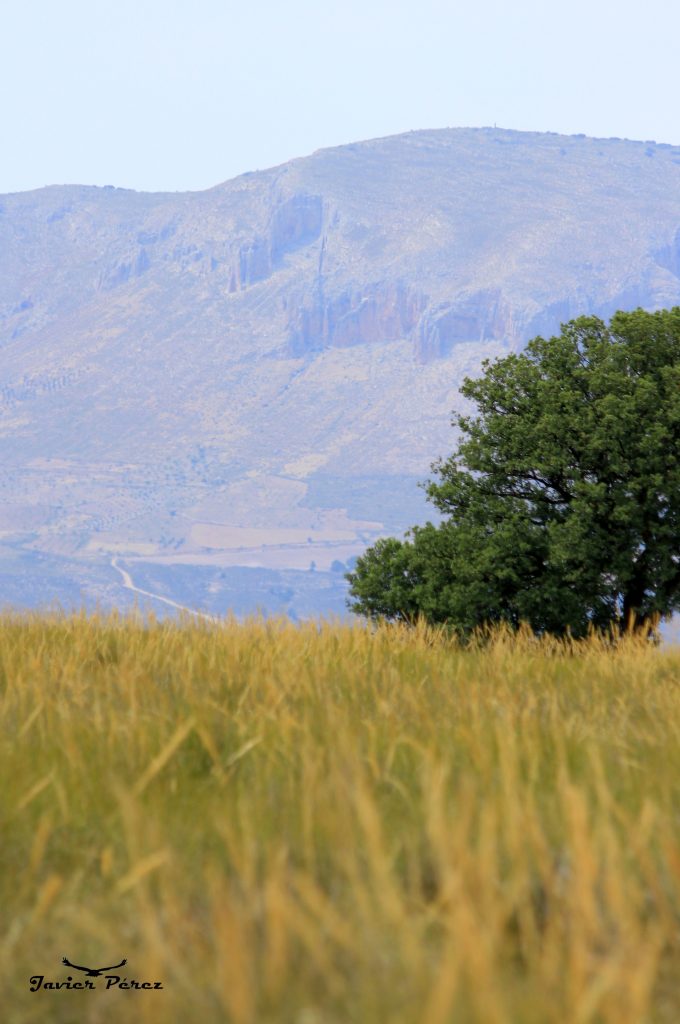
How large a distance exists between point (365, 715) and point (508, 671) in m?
2.75

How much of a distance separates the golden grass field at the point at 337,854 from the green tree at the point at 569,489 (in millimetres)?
23907

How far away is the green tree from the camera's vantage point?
103 feet

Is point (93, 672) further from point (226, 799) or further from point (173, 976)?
point (173, 976)

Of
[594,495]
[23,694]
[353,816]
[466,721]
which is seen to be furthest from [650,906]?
[594,495]

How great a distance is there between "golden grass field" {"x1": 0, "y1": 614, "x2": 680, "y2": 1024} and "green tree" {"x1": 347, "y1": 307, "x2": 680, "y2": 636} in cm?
2391

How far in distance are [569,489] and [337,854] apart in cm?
3020

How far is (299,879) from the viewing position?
2770 millimetres
